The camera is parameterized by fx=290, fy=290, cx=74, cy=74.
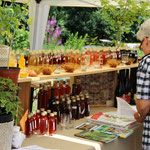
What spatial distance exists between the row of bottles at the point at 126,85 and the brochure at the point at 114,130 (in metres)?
1.22

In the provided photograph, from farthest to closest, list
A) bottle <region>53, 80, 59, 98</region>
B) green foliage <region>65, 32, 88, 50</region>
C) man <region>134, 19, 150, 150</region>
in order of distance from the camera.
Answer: green foliage <region>65, 32, 88, 50</region>
bottle <region>53, 80, 59, 98</region>
man <region>134, 19, 150, 150</region>

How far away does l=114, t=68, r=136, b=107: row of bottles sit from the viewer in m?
3.94

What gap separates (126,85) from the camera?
4.05 m

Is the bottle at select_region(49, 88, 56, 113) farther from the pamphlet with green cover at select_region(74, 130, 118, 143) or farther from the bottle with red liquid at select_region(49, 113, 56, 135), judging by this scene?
the pamphlet with green cover at select_region(74, 130, 118, 143)

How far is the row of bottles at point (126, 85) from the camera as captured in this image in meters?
3.94

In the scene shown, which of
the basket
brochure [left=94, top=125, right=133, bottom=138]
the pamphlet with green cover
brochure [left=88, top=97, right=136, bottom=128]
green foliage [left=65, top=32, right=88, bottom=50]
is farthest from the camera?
green foliage [left=65, top=32, right=88, bottom=50]

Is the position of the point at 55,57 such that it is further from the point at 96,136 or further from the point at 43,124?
the point at 96,136

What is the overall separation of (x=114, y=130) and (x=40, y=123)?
69 centimetres

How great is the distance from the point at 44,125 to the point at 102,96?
1.50 m

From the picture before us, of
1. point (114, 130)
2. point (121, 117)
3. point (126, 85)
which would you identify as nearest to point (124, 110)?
point (121, 117)

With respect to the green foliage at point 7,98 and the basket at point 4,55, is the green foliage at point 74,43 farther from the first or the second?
the green foliage at point 7,98

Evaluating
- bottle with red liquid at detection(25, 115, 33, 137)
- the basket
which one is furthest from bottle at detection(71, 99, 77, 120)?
the basket

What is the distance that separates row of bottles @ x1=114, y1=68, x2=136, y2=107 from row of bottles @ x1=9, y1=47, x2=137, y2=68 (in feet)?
1.52

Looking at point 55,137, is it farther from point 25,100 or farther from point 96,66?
point 96,66
